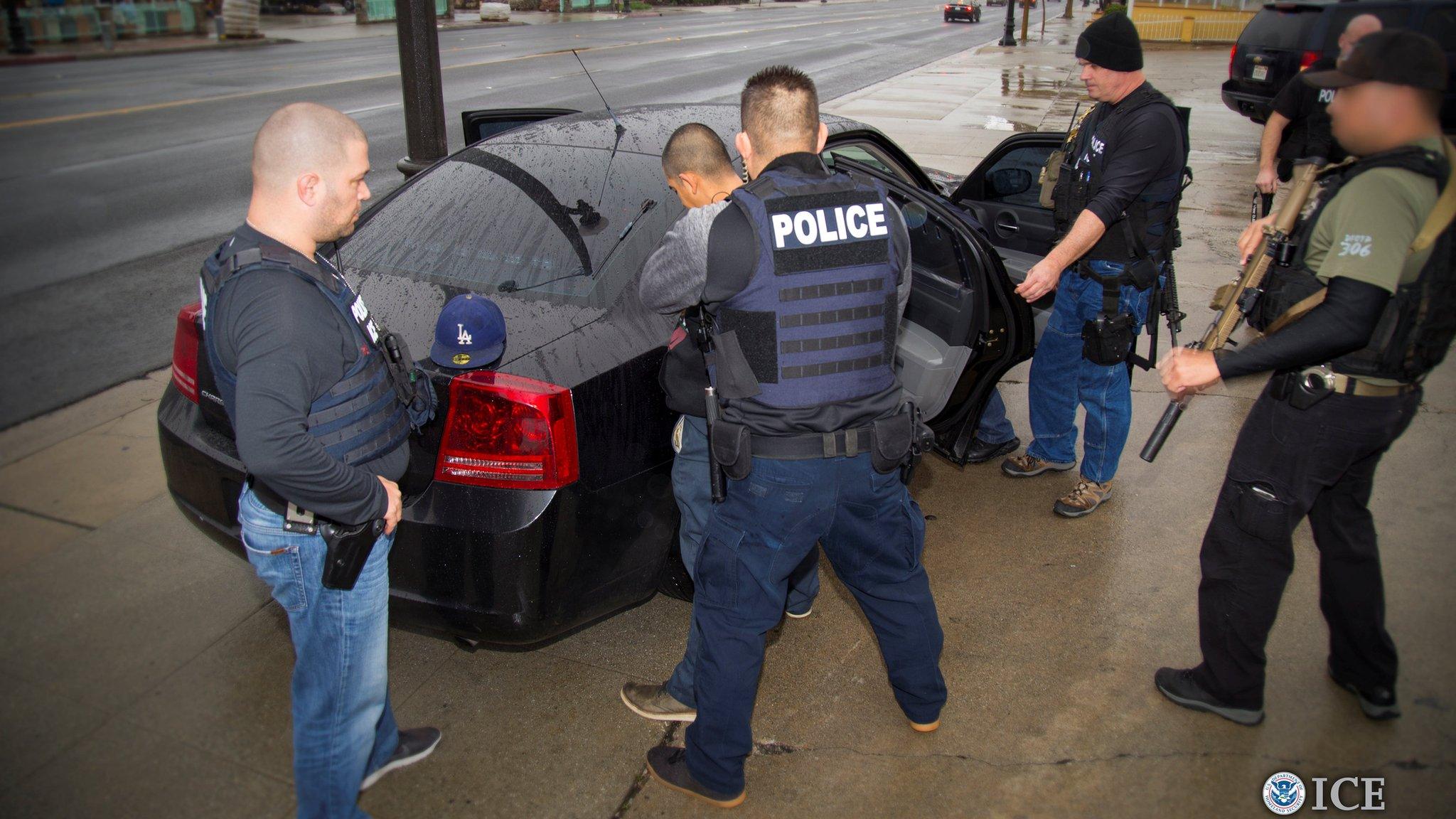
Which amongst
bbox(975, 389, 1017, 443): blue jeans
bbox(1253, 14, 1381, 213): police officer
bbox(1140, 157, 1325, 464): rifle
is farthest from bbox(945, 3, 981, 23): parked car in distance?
bbox(1140, 157, 1325, 464): rifle

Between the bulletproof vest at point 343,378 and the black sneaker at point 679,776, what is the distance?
3.57 feet

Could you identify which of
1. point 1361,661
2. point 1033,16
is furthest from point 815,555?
point 1033,16

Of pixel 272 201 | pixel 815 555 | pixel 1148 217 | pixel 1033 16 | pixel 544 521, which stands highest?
pixel 1033 16

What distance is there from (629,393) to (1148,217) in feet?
7.25

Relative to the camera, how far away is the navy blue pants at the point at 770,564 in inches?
90.8

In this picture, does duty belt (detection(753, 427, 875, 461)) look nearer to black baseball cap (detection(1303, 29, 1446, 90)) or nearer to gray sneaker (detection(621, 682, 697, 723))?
gray sneaker (detection(621, 682, 697, 723))

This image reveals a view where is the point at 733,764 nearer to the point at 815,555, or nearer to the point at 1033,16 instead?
the point at 815,555

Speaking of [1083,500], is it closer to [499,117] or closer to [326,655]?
[326,655]

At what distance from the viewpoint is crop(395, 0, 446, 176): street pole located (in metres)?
6.15

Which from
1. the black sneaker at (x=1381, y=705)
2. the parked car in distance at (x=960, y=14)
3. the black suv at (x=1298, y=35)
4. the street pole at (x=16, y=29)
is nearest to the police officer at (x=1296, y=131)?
the black sneaker at (x=1381, y=705)

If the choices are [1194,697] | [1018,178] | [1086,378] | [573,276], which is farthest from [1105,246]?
[573,276]

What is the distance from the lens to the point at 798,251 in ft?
7.09

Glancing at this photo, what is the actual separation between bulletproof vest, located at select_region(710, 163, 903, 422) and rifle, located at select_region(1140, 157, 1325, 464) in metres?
0.91

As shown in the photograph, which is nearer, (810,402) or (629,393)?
(810,402)
